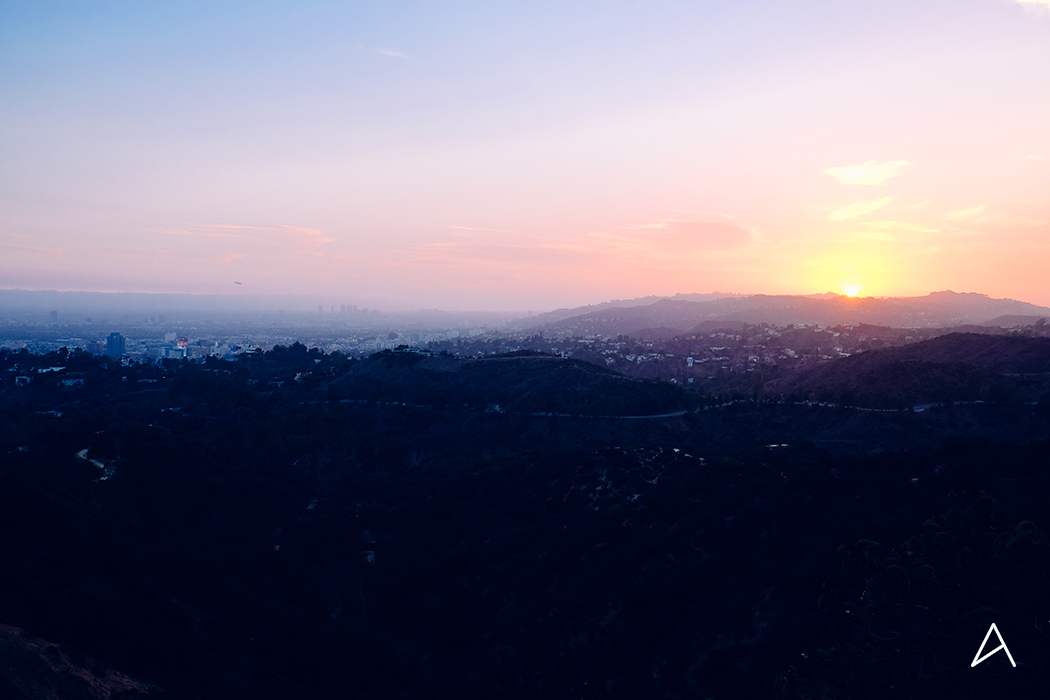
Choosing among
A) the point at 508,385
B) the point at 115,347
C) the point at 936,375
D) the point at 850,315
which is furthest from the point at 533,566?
the point at 850,315

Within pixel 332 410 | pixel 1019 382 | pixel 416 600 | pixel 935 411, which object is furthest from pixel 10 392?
pixel 1019 382

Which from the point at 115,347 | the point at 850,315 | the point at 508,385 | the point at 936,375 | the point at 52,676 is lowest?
the point at 52,676

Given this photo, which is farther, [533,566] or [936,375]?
[936,375]

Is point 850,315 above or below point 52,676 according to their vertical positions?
above

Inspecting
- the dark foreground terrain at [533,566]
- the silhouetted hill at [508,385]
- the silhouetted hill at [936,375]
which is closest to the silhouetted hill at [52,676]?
the dark foreground terrain at [533,566]

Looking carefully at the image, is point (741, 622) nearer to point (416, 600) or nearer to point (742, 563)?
point (742, 563)

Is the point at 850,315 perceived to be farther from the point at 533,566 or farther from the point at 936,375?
the point at 533,566
